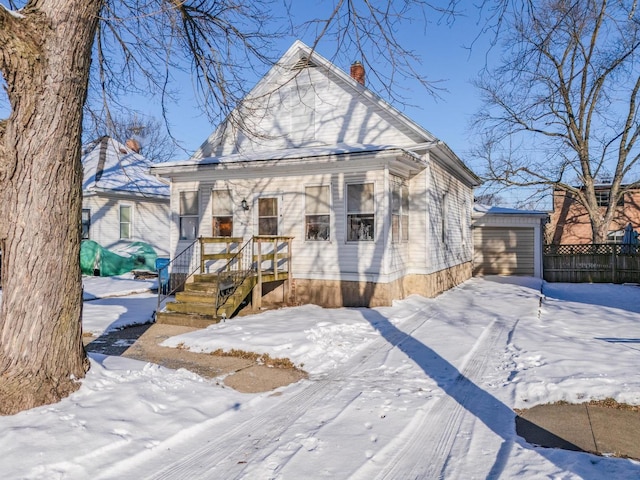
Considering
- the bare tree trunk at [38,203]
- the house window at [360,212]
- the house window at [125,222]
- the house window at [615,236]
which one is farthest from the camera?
the house window at [615,236]

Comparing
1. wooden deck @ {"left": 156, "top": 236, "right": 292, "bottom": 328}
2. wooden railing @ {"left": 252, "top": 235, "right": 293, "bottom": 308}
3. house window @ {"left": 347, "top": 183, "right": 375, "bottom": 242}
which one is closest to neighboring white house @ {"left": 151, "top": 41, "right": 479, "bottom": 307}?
house window @ {"left": 347, "top": 183, "right": 375, "bottom": 242}

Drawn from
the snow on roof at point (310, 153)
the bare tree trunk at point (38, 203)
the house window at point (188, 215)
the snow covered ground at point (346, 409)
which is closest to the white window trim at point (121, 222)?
the house window at point (188, 215)

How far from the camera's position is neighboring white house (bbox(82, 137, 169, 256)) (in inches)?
815

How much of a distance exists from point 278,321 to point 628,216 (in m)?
31.3

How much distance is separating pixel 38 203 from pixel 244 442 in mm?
2995

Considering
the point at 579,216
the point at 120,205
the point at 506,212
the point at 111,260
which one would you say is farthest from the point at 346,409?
the point at 579,216

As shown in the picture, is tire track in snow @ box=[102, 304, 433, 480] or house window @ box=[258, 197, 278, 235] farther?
house window @ box=[258, 197, 278, 235]

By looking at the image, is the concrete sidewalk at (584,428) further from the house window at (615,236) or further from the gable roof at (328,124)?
the house window at (615,236)

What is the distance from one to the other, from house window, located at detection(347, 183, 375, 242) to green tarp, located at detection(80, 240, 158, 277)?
12.3 m

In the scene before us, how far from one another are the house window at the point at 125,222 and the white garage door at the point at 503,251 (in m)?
16.4

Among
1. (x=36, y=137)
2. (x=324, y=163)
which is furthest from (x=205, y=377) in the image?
(x=324, y=163)

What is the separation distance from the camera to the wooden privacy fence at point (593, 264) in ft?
62.2

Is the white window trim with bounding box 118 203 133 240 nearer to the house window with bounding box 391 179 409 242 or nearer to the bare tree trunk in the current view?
the house window with bounding box 391 179 409 242

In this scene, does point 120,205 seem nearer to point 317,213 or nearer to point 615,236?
point 317,213
